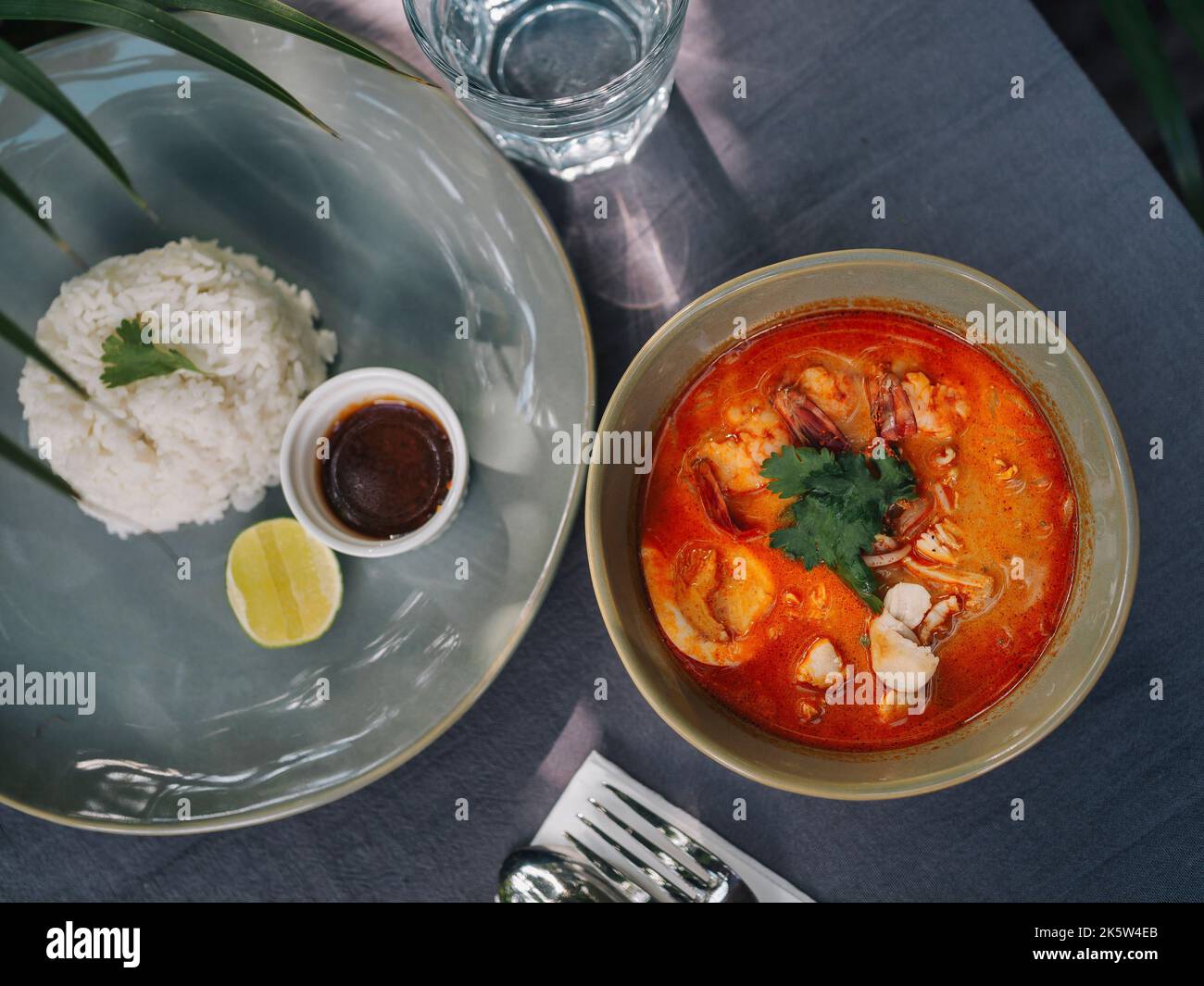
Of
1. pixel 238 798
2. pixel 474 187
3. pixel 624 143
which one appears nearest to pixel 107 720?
pixel 238 798

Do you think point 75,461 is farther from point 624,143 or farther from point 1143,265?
point 1143,265

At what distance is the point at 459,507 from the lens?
5.24 ft

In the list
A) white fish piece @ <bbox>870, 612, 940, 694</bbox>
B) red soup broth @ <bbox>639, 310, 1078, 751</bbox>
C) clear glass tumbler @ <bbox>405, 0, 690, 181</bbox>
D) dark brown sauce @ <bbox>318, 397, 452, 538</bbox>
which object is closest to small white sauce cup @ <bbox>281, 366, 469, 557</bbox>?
dark brown sauce @ <bbox>318, 397, 452, 538</bbox>

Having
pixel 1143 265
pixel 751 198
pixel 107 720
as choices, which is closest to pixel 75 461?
pixel 107 720

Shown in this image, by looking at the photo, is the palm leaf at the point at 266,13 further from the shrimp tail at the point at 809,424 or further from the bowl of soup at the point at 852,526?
the shrimp tail at the point at 809,424

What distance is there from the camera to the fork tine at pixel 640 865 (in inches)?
62.3

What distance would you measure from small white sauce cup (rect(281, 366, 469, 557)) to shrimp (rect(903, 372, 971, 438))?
74 centimetres

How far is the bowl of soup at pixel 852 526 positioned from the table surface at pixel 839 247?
0.74 feet

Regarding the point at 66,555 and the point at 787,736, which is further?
the point at 66,555

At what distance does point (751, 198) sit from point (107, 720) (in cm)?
151

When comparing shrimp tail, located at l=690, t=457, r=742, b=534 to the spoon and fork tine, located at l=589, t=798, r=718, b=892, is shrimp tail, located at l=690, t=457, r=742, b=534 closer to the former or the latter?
fork tine, located at l=589, t=798, r=718, b=892

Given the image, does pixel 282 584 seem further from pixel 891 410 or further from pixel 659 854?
pixel 891 410
